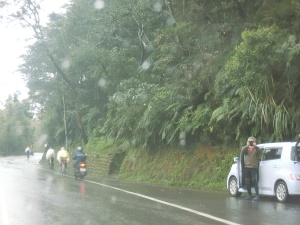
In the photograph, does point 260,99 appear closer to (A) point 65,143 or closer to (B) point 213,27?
(B) point 213,27

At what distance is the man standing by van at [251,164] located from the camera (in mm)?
13453

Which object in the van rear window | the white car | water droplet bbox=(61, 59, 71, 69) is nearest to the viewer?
the white car

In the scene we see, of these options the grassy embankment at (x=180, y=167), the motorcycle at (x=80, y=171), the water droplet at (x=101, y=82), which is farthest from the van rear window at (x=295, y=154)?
the water droplet at (x=101, y=82)

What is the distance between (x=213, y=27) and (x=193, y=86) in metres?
2.66

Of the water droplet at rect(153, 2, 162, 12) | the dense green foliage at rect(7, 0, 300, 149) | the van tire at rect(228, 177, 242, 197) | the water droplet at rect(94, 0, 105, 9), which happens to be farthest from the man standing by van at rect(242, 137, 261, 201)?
the water droplet at rect(94, 0, 105, 9)

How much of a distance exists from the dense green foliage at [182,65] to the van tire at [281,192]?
271cm

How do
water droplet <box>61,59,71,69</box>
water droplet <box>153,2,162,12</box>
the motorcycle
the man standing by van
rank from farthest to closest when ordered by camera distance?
1. water droplet <box>61,59,71,69</box>
2. water droplet <box>153,2,162,12</box>
3. the motorcycle
4. the man standing by van

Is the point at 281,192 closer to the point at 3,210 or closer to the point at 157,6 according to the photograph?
the point at 3,210

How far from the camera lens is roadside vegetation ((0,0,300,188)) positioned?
15.4 metres

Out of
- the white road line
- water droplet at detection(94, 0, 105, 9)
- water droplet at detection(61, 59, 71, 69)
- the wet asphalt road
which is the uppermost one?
water droplet at detection(94, 0, 105, 9)

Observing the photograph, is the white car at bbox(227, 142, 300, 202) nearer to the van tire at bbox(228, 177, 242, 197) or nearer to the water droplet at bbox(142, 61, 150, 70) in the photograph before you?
the van tire at bbox(228, 177, 242, 197)

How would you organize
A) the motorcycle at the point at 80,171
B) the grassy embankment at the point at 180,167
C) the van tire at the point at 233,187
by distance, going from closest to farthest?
1. the van tire at the point at 233,187
2. the grassy embankment at the point at 180,167
3. the motorcycle at the point at 80,171

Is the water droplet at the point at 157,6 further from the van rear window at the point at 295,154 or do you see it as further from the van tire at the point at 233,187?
the van rear window at the point at 295,154

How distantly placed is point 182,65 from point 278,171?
336 inches
